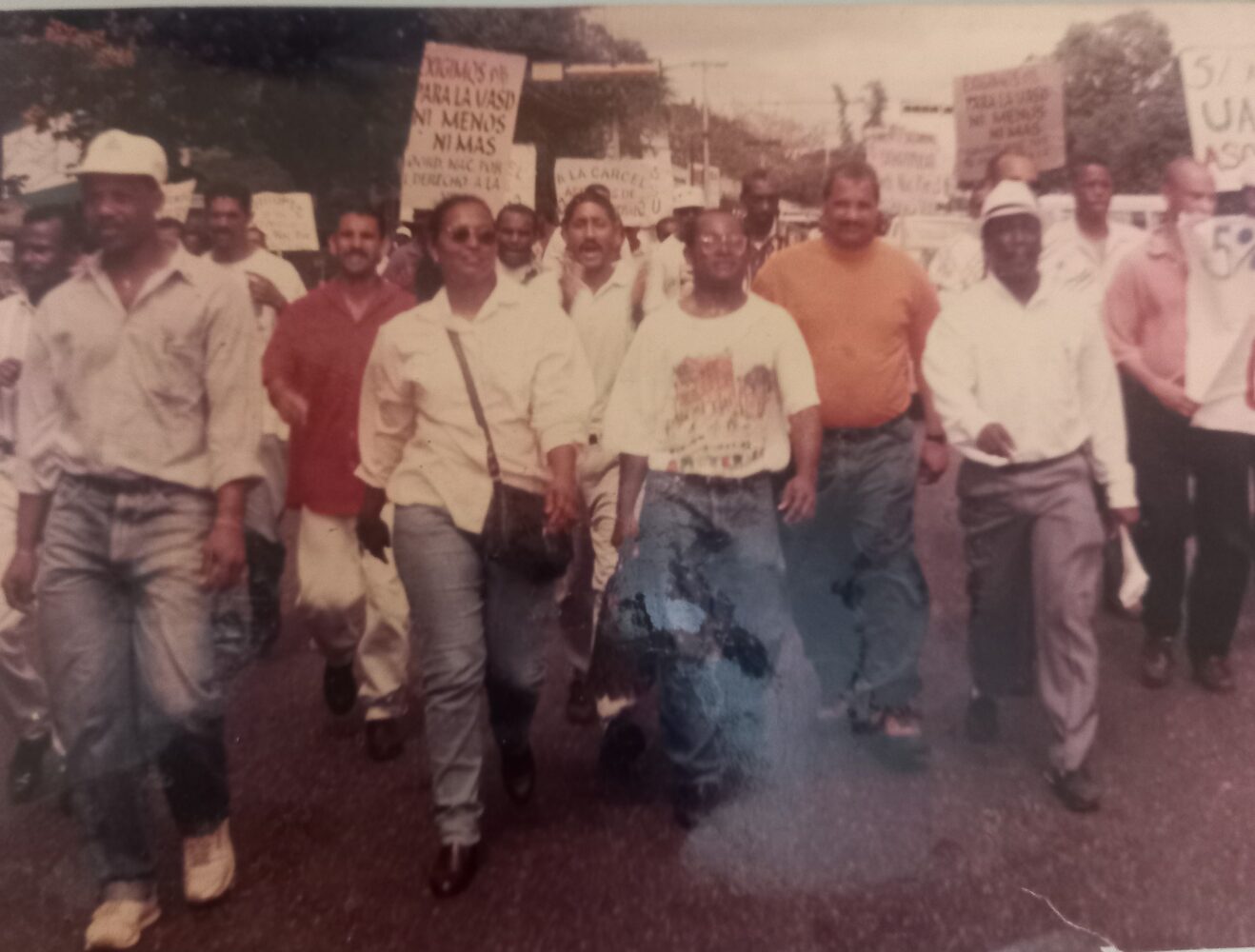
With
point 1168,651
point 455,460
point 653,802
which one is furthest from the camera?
point 1168,651

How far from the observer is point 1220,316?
3.40 metres

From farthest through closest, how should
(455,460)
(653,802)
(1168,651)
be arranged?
1. (1168,651)
2. (653,802)
3. (455,460)

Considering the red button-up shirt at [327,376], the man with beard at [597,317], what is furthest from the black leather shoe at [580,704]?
the red button-up shirt at [327,376]

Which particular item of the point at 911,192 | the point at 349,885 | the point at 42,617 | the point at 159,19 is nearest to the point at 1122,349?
the point at 911,192

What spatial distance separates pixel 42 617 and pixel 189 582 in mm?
442

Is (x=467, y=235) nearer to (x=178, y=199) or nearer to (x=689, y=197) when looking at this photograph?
(x=689, y=197)

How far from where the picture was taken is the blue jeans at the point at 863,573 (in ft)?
10.4

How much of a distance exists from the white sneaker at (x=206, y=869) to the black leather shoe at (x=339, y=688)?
1.59 feet

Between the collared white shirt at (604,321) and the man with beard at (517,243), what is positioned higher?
the man with beard at (517,243)

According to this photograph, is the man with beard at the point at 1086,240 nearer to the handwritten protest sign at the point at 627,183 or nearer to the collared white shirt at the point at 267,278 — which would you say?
the handwritten protest sign at the point at 627,183

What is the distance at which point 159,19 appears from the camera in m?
3.09

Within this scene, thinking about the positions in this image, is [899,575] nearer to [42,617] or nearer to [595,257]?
[595,257]

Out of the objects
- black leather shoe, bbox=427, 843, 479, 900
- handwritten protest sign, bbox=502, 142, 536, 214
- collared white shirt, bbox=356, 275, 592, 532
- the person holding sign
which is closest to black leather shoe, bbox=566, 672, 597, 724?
black leather shoe, bbox=427, 843, 479, 900

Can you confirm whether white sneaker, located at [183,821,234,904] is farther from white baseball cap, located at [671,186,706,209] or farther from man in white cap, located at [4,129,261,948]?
white baseball cap, located at [671,186,706,209]
